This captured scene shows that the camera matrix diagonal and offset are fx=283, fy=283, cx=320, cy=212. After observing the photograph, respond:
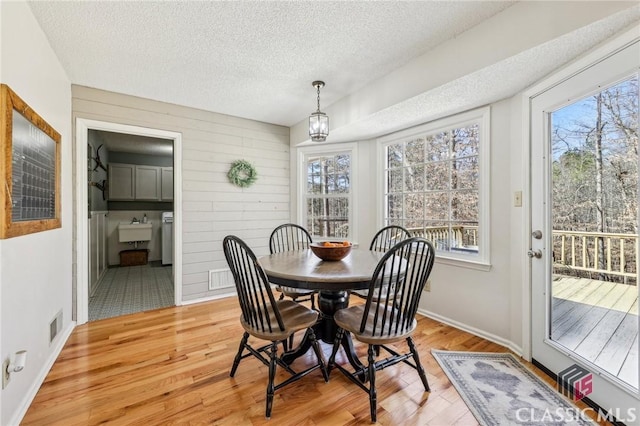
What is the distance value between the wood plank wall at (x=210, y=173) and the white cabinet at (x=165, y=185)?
3000 mm

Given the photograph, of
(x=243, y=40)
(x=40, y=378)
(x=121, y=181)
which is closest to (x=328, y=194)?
(x=243, y=40)

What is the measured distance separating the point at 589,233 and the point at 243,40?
2653 millimetres

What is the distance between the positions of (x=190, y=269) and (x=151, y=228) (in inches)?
112

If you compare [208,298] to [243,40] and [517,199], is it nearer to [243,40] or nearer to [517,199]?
[243,40]

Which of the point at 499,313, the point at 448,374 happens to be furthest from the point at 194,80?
the point at 499,313

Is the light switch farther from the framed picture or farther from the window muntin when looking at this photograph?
the framed picture

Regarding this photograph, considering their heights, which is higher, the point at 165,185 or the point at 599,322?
the point at 165,185

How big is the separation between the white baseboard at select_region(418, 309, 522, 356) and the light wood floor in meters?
0.06

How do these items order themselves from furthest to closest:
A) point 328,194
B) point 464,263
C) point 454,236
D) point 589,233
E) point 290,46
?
1. point 328,194
2. point 454,236
3. point 464,263
4. point 290,46
5. point 589,233

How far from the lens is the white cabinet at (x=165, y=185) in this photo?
19.8 feet

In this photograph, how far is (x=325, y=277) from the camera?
165 cm

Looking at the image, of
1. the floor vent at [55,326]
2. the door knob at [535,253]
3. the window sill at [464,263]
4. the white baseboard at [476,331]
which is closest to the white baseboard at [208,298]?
the floor vent at [55,326]

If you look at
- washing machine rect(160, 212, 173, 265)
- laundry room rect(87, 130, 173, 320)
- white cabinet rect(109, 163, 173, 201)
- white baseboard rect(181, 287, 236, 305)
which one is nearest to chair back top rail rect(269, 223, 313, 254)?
white baseboard rect(181, 287, 236, 305)

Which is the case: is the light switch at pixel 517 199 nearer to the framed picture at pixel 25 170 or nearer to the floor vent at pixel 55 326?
the framed picture at pixel 25 170
